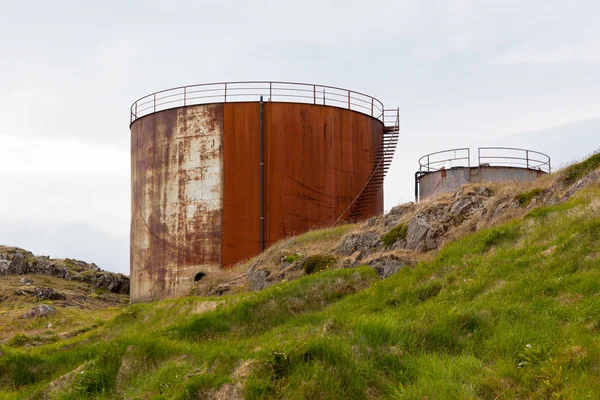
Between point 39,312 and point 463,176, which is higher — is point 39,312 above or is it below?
below

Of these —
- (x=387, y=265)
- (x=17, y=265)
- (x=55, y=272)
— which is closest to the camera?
(x=387, y=265)

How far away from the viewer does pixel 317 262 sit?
2131 cm

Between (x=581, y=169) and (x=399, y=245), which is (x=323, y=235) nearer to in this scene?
(x=399, y=245)

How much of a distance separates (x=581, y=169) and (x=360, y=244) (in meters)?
6.78

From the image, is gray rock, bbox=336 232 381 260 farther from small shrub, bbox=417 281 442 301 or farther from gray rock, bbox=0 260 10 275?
gray rock, bbox=0 260 10 275

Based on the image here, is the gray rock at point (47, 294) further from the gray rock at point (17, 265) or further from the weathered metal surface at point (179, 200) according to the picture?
the gray rock at point (17, 265)

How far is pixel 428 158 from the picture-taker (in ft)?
123

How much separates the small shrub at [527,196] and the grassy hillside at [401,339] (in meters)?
2.57

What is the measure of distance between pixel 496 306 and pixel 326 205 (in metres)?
18.5

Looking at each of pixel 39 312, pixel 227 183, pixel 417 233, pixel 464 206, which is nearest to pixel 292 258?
pixel 417 233

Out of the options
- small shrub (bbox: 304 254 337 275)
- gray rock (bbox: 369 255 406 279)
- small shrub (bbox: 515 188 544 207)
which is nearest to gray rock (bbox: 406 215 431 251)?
gray rock (bbox: 369 255 406 279)

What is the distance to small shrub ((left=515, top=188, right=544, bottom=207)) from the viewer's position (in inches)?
749

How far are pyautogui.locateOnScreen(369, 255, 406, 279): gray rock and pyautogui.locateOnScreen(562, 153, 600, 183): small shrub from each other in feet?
17.7

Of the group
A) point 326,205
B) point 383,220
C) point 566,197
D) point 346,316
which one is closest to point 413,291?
point 346,316
